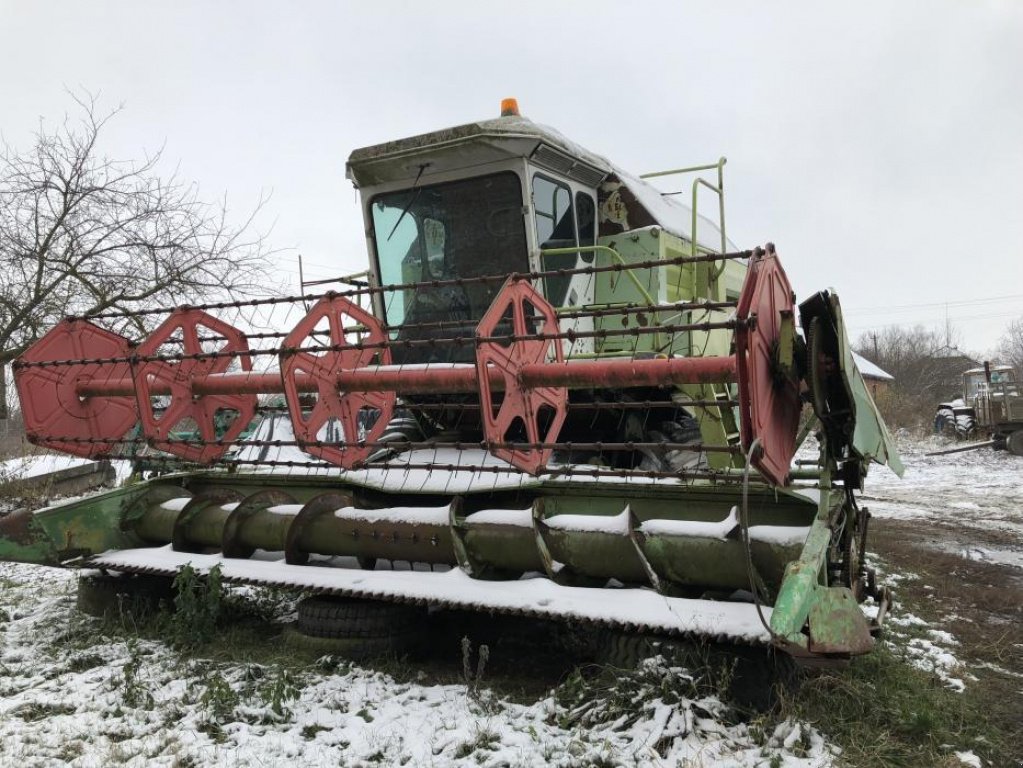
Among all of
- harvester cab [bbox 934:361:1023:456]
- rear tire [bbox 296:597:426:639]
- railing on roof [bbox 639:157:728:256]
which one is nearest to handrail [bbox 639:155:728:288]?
railing on roof [bbox 639:157:728:256]

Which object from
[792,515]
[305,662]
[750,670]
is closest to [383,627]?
[305,662]

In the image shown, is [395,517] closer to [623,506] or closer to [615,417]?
[623,506]

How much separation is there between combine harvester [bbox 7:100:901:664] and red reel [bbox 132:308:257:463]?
17mm

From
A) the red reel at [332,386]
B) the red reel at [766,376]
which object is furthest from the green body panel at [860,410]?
the red reel at [332,386]

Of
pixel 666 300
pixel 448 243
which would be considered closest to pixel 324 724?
pixel 448 243

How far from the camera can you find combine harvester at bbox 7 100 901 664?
118 inches

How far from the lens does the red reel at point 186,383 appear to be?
4.12 meters

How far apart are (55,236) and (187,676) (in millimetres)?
6592

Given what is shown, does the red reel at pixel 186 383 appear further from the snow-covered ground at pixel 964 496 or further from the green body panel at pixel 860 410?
the snow-covered ground at pixel 964 496

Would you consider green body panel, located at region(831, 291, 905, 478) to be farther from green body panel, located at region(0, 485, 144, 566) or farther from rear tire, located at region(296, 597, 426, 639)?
green body panel, located at region(0, 485, 144, 566)

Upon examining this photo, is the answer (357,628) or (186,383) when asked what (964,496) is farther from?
(186,383)

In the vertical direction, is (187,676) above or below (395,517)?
below

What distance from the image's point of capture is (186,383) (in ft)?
14.0

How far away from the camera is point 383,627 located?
3832 mm
